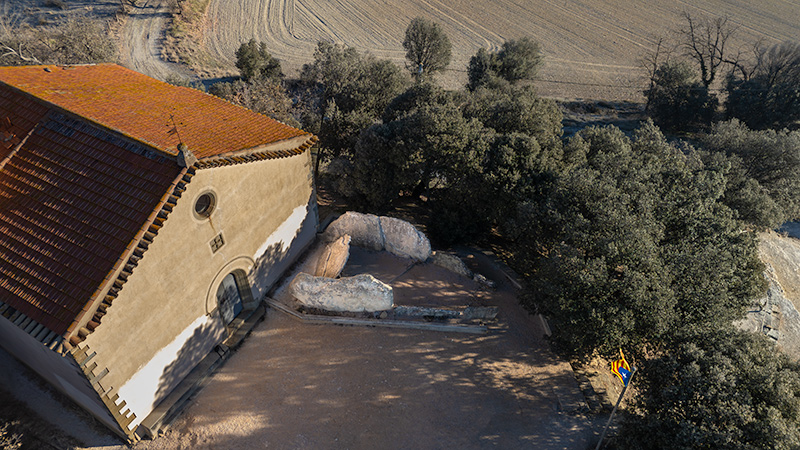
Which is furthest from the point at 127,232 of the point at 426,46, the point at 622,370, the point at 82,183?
the point at 426,46

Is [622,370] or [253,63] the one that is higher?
[622,370]

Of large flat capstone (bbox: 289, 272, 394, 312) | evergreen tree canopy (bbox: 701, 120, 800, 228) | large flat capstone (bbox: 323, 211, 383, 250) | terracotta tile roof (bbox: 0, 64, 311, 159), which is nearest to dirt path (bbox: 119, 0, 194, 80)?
terracotta tile roof (bbox: 0, 64, 311, 159)

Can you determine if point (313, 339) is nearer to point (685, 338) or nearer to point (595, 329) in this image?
point (595, 329)

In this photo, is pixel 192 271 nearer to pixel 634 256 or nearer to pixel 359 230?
pixel 359 230

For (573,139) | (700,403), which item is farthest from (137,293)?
(573,139)

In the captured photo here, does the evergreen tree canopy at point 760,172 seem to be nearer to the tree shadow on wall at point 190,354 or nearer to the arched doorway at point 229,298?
the arched doorway at point 229,298

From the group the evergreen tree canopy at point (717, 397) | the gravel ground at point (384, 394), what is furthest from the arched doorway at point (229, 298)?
the evergreen tree canopy at point (717, 397)

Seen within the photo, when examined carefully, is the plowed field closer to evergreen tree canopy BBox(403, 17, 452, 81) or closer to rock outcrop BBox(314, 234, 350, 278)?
evergreen tree canopy BBox(403, 17, 452, 81)

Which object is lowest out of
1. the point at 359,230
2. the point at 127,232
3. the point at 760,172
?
the point at 127,232
